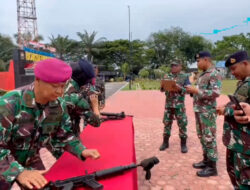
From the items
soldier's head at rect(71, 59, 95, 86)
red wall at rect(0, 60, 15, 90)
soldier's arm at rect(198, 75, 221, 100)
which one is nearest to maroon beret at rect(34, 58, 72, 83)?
soldier's head at rect(71, 59, 95, 86)

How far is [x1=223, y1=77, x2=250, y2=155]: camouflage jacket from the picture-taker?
1813 mm

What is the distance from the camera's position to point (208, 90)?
2973 mm

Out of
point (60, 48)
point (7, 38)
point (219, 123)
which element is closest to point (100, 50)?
point (60, 48)

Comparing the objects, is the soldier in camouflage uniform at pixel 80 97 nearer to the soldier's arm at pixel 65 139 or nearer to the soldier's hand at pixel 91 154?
the soldier's arm at pixel 65 139

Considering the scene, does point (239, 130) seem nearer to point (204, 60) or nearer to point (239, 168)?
point (239, 168)

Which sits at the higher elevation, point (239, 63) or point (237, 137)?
point (239, 63)

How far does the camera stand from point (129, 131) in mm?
2576

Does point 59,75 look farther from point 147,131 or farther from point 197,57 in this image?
point 147,131

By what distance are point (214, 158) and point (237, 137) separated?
1266 millimetres

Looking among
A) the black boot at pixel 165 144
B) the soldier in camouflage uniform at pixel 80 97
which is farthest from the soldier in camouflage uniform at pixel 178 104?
the soldier in camouflage uniform at pixel 80 97

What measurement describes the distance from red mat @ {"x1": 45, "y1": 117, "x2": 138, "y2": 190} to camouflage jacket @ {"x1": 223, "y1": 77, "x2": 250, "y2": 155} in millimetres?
915

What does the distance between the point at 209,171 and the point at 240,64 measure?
1.77 metres

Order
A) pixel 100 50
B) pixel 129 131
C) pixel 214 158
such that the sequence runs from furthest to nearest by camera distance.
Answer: pixel 100 50 < pixel 214 158 < pixel 129 131

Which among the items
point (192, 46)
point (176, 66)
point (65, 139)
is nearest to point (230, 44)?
point (192, 46)
